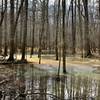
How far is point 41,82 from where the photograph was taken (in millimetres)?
12344

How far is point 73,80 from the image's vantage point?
13102 mm

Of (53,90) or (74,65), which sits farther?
(74,65)

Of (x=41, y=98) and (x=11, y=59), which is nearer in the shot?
(x=41, y=98)

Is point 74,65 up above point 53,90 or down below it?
above

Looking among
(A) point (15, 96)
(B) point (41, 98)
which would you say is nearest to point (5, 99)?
(A) point (15, 96)

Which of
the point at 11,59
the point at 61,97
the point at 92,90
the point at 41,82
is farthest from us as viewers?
the point at 11,59

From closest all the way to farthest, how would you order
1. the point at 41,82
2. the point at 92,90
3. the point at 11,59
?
the point at 92,90 → the point at 41,82 → the point at 11,59

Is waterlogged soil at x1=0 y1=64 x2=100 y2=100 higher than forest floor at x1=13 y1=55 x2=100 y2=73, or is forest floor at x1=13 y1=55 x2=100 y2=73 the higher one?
forest floor at x1=13 y1=55 x2=100 y2=73

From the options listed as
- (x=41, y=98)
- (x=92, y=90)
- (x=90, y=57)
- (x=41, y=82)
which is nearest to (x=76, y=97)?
(x=41, y=98)

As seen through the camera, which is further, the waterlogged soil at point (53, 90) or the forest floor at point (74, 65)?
the forest floor at point (74, 65)

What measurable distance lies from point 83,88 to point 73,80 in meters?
2.01

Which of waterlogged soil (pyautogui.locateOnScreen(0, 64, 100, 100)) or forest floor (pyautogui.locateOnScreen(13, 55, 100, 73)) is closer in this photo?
waterlogged soil (pyautogui.locateOnScreen(0, 64, 100, 100))

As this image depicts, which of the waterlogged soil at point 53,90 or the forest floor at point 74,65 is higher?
the forest floor at point 74,65

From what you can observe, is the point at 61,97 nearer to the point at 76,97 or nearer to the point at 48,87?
the point at 76,97
